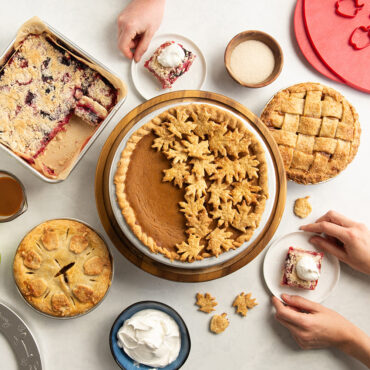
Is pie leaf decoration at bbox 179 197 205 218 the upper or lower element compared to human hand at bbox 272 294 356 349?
upper

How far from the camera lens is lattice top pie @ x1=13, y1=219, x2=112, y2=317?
5.52ft

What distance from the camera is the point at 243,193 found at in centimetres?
154

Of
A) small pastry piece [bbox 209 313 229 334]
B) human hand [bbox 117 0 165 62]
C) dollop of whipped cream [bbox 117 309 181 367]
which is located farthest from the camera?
small pastry piece [bbox 209 313 229 334]

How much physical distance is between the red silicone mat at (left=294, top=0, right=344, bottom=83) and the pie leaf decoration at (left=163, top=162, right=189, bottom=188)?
92 centimetres

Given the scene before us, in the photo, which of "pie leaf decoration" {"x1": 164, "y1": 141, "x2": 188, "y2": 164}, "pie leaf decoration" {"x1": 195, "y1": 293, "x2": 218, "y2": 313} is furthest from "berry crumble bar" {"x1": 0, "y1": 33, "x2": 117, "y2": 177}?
"pie leaf decoration" {"x1": 195, "y1": 293, "x2": 218, "y2": 313}

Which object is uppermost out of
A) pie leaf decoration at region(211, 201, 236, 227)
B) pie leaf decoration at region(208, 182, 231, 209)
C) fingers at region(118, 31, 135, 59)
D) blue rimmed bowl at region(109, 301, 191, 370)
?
fingers at region(118, 31, 135, 59)

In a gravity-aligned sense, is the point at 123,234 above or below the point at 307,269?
below

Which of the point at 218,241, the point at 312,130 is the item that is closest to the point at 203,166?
the point at 218,241

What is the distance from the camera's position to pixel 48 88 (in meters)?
1.71

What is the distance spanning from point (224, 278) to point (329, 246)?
537 mm

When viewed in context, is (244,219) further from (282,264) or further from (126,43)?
(126,43)

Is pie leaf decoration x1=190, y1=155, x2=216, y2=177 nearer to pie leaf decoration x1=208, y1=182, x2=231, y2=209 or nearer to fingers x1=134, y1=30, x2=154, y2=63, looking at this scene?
pie leaf decoration x1=208, y1=182, x2=231, y2=209

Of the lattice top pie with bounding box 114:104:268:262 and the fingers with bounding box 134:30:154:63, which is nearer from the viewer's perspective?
the lattice top pie with bounding box 114:104:268:262

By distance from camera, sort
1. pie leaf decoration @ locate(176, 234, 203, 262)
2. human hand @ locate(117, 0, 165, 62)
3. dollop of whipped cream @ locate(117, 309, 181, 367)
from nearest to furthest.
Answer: pie leaf decoration @ locate(176, 234, 203, 262)
dollop of whipped cream @ locate(117, 309, 181, 367)
human hand @ locate(117, 0, 165, 62)
